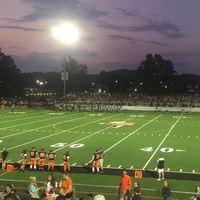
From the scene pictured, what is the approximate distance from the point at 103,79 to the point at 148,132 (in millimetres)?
129982

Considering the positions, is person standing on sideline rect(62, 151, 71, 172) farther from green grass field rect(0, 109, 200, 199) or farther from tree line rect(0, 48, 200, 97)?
tree line rect(0, 48, 200, 97)

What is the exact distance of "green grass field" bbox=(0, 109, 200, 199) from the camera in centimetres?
1533

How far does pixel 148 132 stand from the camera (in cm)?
3025

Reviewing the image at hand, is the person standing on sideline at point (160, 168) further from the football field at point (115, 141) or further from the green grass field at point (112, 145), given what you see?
the football field at point (115, 141)

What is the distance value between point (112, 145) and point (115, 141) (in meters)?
1.54

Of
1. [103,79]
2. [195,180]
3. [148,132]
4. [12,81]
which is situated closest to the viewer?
[195,180]

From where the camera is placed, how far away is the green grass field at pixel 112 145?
1533cm

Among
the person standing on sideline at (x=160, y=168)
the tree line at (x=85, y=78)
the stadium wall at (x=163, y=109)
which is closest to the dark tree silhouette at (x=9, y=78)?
the tree line at (x=85, y=78)

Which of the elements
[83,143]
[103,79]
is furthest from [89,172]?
[103,79]

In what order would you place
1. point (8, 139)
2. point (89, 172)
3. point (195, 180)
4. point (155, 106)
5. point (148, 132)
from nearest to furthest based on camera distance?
1. point (195, 180)
2. point (89, 172)
3. point (8, 139)
4. point (148, 132)
5. point (155, 106)

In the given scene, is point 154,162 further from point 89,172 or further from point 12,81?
point 12,81

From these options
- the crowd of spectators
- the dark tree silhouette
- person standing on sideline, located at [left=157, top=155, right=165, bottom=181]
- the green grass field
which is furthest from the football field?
the dark tree silhouette

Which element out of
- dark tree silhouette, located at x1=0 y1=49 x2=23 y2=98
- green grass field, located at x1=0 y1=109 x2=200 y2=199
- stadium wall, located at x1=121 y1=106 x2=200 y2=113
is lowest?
green grass field, located at x1=0 y1=109 x2=200 y2=199

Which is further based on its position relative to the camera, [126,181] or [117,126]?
[117,126]
